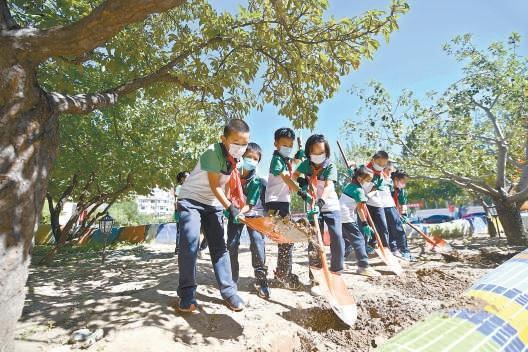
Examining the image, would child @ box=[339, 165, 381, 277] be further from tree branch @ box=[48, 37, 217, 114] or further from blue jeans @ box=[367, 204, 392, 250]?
tree branch @ box=[48, 37, 217, 114]

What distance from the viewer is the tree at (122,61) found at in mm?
2328

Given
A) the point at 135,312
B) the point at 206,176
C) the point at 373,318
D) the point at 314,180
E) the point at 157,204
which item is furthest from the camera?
the point at 157,204

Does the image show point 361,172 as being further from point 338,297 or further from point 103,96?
point 103,96

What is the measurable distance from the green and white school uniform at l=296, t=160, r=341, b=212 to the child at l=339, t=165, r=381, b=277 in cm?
127

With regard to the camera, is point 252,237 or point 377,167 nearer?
point 252,237

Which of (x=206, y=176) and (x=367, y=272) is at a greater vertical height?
(x=206, y=176)

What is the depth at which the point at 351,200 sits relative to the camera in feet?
18.6

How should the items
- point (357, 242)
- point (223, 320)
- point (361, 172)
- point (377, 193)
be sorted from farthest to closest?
point (377, 193), point (361, 172), point (357, 242), point (223, 320)

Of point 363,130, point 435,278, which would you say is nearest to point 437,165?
point 363,130

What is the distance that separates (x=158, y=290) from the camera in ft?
12.4

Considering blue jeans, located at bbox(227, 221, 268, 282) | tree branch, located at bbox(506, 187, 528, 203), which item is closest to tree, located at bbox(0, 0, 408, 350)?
blue jeans, located at bbox(227, 221, 268, 282)

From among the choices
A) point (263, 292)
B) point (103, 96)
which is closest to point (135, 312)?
point (263, 292)

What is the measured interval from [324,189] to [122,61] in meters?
3.98

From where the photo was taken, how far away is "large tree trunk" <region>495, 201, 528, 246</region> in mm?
8359
